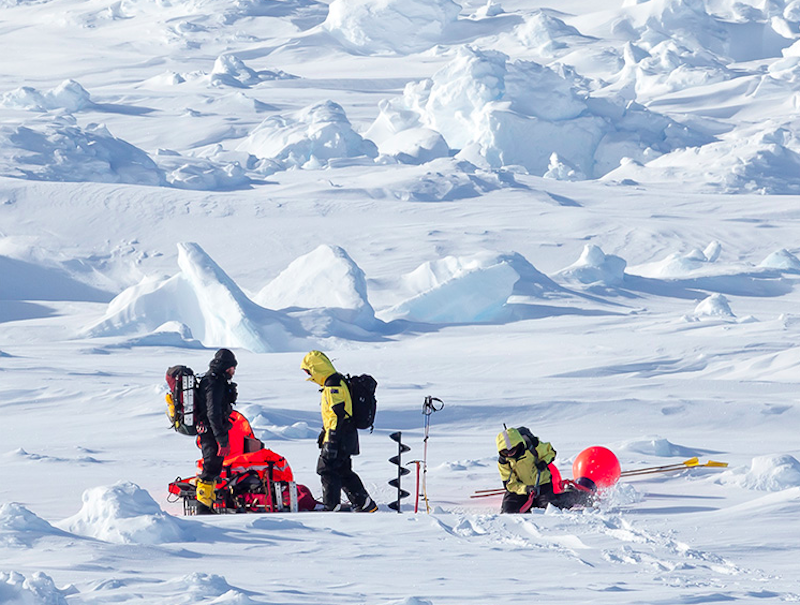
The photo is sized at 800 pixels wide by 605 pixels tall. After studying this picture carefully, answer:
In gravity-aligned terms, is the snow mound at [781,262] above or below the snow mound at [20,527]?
above

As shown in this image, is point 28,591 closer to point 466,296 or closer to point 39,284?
point 466,296

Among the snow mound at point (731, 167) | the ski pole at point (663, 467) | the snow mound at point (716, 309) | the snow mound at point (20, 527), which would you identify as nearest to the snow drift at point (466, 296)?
the snow mound at point (716, 309)

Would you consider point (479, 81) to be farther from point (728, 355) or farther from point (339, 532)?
point (339, 532)

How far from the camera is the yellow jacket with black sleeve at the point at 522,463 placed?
652 centimetres

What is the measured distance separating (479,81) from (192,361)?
20324mm

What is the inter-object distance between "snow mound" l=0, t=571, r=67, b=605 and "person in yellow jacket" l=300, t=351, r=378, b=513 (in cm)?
288

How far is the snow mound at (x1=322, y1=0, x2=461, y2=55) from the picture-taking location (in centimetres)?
Answer: 4659

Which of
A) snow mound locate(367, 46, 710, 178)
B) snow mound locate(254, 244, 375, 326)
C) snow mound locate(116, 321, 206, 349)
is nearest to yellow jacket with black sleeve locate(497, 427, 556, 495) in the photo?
snow mound locate(116, 321, 206, 349)

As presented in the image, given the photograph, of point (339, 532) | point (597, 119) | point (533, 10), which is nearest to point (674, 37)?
point (533, 10)

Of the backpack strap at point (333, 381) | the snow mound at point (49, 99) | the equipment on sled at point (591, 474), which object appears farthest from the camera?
the snow mound at point (49, 99)

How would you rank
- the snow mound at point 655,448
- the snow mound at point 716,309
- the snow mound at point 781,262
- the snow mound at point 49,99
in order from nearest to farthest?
1. the snow mound at point 655,448
2. the snow mound at point 716,309
3. the snow mound at point 781,262
4. the snow mound at point 49,99

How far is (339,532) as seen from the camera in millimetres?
5160

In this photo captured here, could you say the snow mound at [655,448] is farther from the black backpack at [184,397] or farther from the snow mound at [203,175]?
the snow mound at [203,175]

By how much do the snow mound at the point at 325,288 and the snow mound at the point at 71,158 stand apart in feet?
27.8
